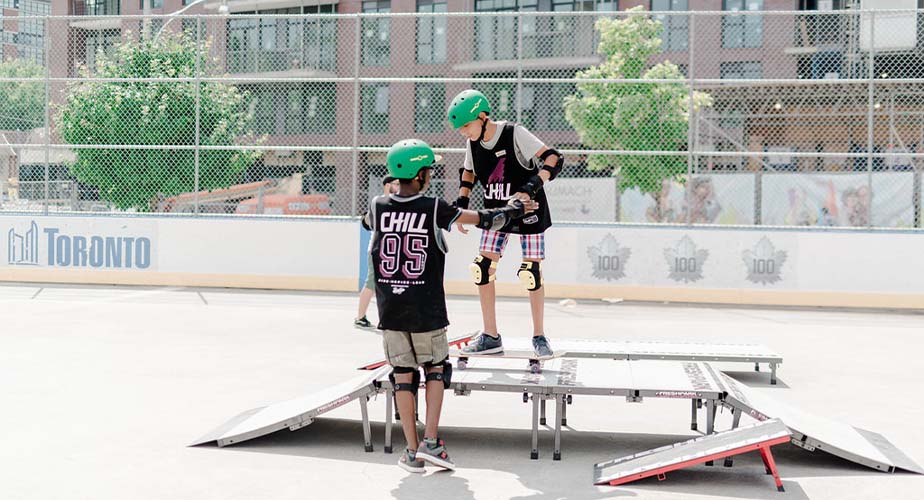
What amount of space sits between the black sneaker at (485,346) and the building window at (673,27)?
29422 mm

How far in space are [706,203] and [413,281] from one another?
82.7 feet

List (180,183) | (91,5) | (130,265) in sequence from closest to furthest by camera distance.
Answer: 1. (130,265)
2. (180,183)
3. (91,5)

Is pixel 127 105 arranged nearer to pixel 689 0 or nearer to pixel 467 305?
pixel 467 305

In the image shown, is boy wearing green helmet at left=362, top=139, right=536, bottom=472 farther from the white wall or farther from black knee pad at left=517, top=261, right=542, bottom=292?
the white wall

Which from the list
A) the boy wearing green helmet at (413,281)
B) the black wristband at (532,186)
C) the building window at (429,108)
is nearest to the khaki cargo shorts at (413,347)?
the boy wearing green helmet at (413,281)

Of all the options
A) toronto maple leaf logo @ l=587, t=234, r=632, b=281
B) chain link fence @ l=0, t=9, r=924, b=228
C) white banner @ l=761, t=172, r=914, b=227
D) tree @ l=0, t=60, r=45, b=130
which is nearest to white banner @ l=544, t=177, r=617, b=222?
chain link fence @ l=0, t=9, r=924, b=228

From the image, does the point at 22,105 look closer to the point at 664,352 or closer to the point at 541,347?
the point at 664,352

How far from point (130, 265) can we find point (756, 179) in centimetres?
1859

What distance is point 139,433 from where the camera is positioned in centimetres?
598

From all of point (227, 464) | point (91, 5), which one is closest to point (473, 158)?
point (227, 464)

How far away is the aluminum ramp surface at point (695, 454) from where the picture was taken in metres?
4.89

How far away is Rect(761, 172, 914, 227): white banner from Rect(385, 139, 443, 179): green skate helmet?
73.5 feet

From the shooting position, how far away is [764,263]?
15.0 m

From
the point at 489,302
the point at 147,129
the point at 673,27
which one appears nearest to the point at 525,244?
the point at 489,302
